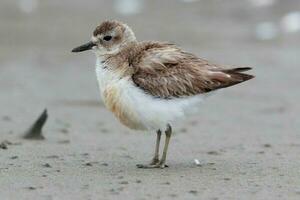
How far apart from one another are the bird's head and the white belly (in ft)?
1.41

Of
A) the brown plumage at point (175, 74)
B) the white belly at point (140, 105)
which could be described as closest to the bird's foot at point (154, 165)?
the white belly at point (140, 105)

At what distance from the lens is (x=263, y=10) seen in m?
17.0

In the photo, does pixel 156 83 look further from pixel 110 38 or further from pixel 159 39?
pixel 159 39

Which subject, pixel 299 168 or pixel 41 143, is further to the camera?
pixel 41 143

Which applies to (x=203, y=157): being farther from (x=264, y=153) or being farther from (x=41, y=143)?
(x=41, y=143)

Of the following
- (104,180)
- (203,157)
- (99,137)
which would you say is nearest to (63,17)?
(99,137)

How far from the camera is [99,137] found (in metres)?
9.30

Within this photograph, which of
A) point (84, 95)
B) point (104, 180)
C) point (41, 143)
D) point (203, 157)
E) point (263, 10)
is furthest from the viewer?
point (263, 10)

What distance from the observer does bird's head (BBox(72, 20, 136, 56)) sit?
315 inches

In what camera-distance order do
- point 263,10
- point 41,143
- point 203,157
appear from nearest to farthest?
point 203,157 < point 41,143 < point 263,10

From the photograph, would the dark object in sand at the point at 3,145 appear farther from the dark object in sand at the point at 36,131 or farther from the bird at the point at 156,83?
the bird at the point at 156,83

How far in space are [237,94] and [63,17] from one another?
614cm

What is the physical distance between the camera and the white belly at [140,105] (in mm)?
7457

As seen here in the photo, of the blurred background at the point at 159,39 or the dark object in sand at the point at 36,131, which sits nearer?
the dark object in sand at the point at 36,131
